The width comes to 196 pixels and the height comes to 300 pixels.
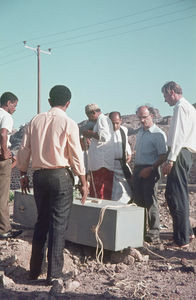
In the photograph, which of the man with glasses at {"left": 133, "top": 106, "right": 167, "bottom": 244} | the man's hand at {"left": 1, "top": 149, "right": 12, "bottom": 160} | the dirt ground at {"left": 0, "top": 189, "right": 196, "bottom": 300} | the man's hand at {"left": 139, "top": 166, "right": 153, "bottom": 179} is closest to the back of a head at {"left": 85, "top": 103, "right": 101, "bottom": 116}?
the man with glasses at {"left": 133, "top": 106, "right": 167, "bottom": 244}

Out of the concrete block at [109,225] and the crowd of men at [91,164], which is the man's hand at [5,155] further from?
the concrete block at [109,225]

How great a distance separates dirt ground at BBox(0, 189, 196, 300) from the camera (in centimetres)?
330

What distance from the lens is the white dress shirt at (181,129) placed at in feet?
14.9

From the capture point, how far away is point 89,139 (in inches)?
229

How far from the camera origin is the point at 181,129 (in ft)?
15.0

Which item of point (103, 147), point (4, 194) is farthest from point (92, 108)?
point (4, 194)

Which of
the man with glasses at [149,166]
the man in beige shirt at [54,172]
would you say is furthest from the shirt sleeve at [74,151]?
the man with glasses at [149,166]

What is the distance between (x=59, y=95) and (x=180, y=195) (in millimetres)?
1926

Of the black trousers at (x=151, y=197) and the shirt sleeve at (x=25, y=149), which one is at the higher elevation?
the shirt sleeve at (x=25, y=149)

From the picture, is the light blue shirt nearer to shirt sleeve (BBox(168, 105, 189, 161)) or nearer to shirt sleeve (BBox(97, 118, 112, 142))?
shirt sleeve (BBox(97, 118, 112, 142))

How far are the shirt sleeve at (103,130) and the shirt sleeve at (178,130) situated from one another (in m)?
0.96

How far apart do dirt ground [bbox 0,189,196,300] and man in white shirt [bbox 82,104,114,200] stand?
93cm

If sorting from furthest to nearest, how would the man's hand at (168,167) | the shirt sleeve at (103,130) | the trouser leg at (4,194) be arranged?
the shirt sleeve at (103,130) → the trouser leg at (4,194) → the man's hand at (168,167)

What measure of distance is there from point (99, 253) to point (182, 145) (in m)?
1.52
